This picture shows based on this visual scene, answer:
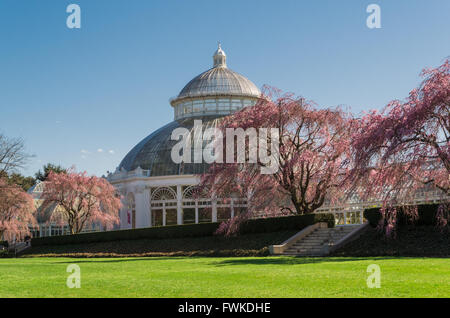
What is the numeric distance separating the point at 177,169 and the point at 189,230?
1837cm

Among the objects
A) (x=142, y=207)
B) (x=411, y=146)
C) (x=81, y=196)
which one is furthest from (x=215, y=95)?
(x=411, y=146)

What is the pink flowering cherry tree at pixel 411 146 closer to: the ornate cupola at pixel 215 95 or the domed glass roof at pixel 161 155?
the domed glass roof at pixel 161 155

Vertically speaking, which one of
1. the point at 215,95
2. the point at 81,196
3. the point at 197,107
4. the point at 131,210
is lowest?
the point at 131,210

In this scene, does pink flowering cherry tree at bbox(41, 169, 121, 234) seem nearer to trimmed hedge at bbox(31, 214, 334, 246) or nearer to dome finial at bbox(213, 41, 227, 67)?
trimmed hedge at bbox(31, 214, 334, 246)

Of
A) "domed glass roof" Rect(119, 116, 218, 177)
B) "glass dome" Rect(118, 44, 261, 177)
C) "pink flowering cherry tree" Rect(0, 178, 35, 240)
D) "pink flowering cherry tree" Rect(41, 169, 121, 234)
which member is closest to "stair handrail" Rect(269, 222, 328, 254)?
"domed glass roof" Rect(119, 116, 218, 177)

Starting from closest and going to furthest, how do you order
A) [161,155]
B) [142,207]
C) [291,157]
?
1. [291,157]
2. [142,207]
3. [161,155]

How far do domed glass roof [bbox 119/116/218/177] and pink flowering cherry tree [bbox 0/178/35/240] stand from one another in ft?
37.9

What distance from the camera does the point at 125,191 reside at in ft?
187

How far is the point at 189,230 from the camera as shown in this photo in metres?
36.8

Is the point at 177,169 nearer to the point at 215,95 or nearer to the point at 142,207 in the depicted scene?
the point at 142,207

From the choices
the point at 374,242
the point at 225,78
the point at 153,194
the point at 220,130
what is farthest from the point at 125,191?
the point at 374,242

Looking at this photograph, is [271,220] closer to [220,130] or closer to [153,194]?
[220,130]

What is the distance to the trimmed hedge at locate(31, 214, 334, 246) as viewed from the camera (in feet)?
102
